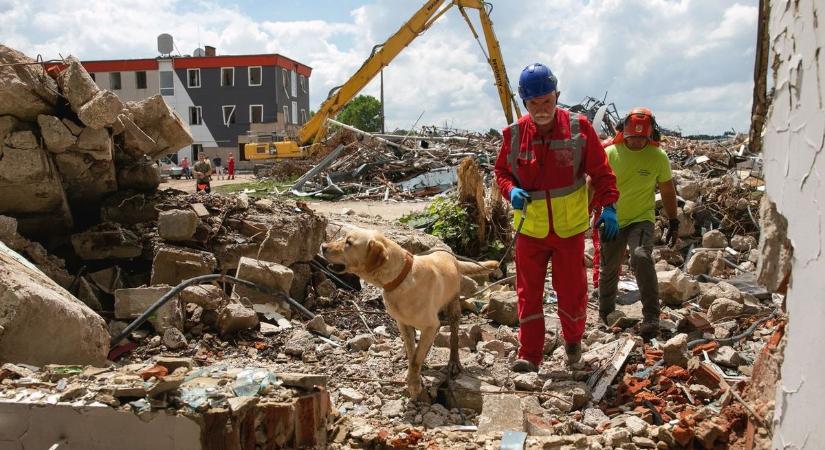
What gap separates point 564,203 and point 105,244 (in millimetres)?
4737

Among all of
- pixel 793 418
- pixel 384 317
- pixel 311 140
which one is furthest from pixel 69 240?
pixel 311 140

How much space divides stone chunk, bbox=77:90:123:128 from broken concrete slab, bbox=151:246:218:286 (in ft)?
4.51

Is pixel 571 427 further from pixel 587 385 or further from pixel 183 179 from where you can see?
pixel 183 179

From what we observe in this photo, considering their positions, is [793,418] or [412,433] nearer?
[793,418]

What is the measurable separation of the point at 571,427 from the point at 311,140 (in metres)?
24.8

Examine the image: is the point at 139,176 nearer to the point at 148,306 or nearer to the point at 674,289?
the point at 148,306

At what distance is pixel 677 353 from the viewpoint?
4.61m

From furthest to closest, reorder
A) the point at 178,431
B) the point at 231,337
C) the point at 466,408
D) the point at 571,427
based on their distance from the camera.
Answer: the point at 231,337 < the point at 466,408 < the point at 571,427 < the point at 178,431

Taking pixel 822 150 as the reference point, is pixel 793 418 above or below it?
below

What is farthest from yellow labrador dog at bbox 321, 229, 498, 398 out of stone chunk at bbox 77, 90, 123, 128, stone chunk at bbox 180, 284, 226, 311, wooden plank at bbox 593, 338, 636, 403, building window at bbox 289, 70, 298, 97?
building window at bbox 289, 70, 298, 97

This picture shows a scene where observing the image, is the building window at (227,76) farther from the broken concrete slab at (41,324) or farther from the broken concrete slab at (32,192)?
the broken concrete slab at (41,324)

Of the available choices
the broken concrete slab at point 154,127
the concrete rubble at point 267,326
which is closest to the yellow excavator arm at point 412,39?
the concrete rubble at point 267,326

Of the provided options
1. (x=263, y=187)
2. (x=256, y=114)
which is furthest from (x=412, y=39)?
(x=256, y=114)

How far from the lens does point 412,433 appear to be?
11.9 feet
